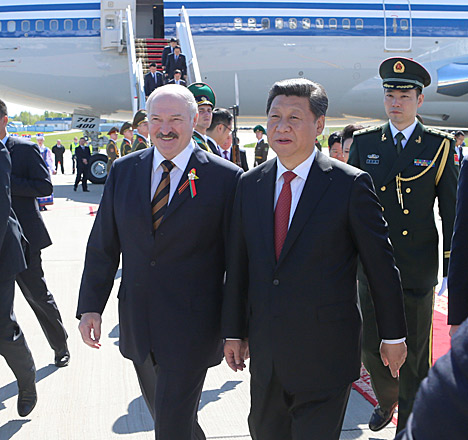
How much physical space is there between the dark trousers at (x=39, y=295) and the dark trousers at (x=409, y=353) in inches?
85.1

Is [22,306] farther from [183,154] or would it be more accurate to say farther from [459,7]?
[459,7]

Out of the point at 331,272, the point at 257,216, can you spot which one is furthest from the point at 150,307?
the point at 331,272

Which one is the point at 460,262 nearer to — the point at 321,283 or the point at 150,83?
the point at 321,283

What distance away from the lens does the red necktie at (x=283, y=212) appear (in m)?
2.24

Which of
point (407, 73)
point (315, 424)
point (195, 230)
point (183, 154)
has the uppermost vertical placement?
point (407, 73)

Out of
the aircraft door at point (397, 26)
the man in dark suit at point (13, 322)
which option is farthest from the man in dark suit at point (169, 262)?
the aircraft door at point (397, 26)

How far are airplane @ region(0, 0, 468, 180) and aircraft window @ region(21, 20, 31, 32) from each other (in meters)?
0.02

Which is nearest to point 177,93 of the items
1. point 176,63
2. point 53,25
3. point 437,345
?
point 437,345

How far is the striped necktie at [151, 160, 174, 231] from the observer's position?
2.58m

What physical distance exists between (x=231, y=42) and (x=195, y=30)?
2.91ft

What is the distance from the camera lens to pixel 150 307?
2.56m

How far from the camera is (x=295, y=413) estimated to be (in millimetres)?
2221

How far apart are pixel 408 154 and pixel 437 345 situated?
76.4 inches

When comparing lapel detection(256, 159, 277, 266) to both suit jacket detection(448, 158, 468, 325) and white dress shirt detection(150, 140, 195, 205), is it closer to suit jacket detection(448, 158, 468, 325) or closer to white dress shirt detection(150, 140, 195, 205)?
white dress shirt detection(150, 140, 195, 205)
